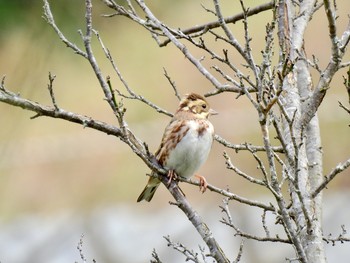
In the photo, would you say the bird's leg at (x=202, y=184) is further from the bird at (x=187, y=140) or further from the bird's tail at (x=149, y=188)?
the bird's tail at (x=149, y=188)

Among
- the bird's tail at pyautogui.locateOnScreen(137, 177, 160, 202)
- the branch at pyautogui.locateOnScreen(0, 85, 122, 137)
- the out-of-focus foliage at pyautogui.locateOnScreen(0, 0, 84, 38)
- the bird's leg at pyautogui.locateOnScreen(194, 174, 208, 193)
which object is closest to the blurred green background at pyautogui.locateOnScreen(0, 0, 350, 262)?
the out-of-focus foliage at pyautogui.locateOnScreen(0, 0, 84, 38)

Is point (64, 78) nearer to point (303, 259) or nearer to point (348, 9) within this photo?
point (348, 9)

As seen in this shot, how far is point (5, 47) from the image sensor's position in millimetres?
10461

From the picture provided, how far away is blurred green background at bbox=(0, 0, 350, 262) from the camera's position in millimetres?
13906

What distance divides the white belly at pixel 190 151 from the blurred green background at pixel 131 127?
20.0ft

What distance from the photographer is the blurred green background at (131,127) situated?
1391 cm

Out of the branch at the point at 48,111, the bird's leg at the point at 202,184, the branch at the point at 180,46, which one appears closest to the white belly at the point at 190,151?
the bird's leg at the point at 202,184

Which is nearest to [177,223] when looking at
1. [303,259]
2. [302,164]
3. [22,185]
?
[22,185]

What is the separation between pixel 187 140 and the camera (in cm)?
537

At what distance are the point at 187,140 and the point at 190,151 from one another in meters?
0.08

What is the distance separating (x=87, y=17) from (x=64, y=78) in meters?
15.4

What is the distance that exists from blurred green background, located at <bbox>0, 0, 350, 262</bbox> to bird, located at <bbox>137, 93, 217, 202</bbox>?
19.6ft

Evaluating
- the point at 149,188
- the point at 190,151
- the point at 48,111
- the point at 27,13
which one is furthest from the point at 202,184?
the point at 27,13

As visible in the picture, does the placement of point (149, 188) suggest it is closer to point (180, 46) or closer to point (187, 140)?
point (187, 140)
